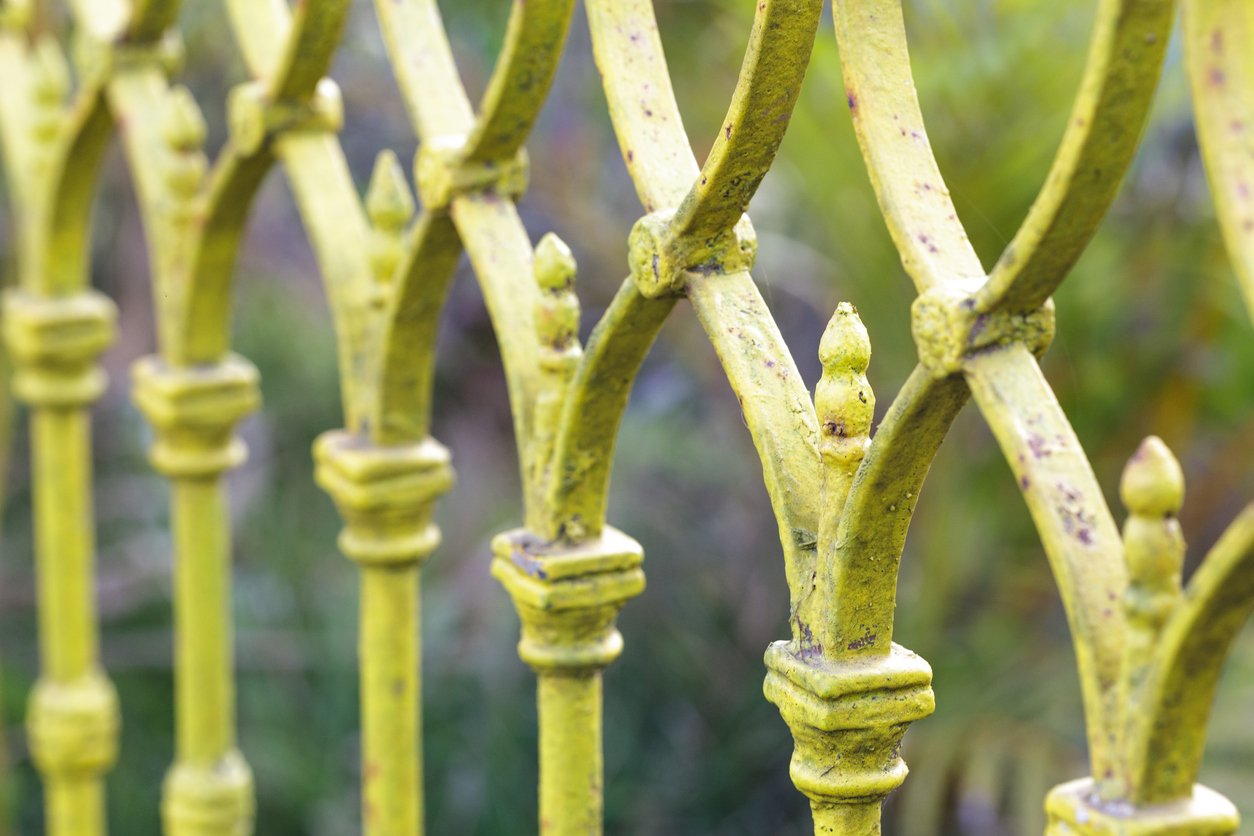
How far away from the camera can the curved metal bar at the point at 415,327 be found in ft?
Result: 3.79

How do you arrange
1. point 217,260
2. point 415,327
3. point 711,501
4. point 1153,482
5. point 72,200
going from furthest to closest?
1. point 711,501
2. point 72,200
3. point 217,260
4. point 415,327
5. point 1153,482

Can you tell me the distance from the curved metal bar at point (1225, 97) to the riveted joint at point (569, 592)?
53 centimetres

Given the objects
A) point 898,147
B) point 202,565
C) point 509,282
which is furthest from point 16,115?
point 898,147

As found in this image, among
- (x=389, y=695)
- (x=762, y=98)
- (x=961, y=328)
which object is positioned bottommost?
(x=389, y=695)

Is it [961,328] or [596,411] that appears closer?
[961,328]

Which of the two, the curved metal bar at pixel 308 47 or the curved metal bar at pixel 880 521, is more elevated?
the curved metal bar at pixel 308 47

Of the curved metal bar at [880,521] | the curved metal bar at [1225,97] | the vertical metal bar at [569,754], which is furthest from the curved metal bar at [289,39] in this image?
the curved metal bar at [1225,97]

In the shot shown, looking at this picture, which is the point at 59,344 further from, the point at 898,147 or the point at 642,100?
the point at 898,147

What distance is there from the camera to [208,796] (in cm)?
161

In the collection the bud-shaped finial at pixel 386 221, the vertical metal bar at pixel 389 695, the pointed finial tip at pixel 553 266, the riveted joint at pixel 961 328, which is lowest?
the vertical metal bar at pixel 389 695

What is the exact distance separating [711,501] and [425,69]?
1.70m

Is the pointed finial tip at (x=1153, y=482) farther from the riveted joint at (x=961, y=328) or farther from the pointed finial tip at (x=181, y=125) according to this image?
the pointed finial tip at (x=181, y=125)

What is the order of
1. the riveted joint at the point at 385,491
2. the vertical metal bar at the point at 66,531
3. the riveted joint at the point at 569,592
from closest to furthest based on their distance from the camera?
the riveted joint at the point at 569,592 → the riveted joint at the point at 385,491 → the vertical metal bar at the point at 66,531

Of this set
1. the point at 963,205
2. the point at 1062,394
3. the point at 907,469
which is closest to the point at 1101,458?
the point at 1062,394
